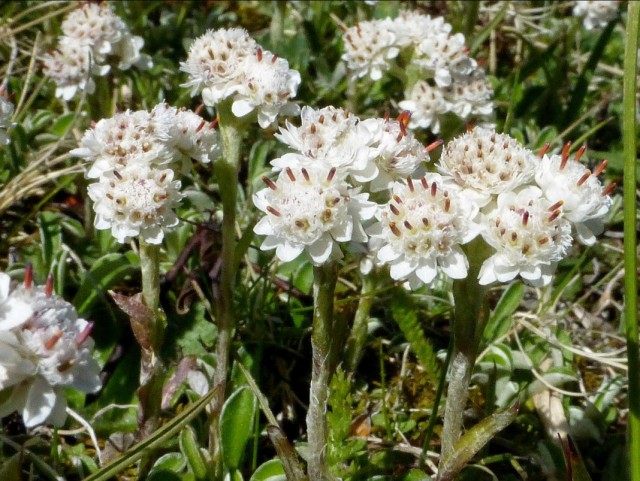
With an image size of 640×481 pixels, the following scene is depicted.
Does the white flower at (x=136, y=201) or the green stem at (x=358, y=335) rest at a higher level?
the white flower at (x=136, y=201)

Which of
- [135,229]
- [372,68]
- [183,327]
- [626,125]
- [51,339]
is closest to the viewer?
[51,339]

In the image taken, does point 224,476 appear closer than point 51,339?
No

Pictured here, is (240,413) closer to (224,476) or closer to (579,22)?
(224,476)

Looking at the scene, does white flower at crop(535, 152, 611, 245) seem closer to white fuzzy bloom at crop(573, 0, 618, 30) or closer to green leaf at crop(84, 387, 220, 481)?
green leaf at crop(84, 387, 220, 481)

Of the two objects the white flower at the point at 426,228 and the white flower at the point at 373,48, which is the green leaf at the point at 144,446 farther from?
the white flower at the point at 373,48

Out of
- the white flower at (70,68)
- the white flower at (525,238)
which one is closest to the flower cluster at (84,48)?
the white flower at (70,68)

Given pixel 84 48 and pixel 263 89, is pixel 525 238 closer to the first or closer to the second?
pixel 263 89

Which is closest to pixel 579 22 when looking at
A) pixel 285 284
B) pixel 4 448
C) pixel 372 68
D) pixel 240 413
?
pixel 372 68

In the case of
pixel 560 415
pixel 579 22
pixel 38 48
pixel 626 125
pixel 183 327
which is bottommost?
pixel 560 415
